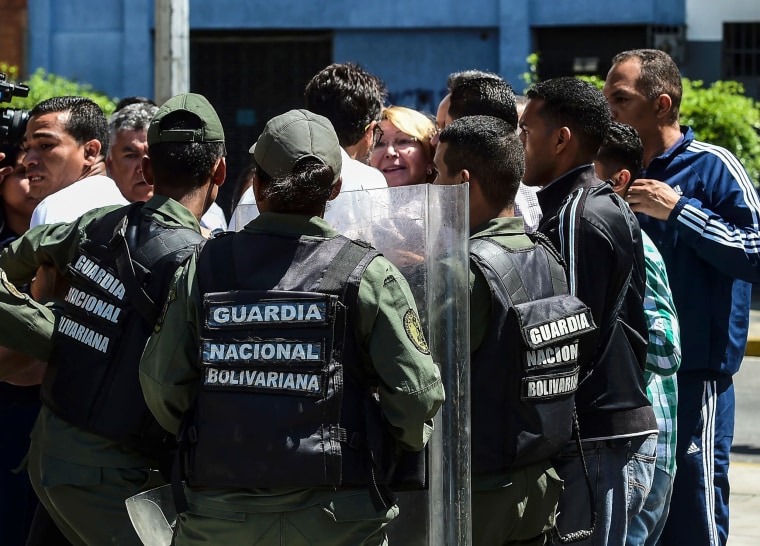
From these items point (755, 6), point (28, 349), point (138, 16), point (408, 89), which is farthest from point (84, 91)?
point (28, 349)

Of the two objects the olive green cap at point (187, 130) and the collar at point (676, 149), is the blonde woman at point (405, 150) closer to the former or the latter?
the collar at point (676, 149)

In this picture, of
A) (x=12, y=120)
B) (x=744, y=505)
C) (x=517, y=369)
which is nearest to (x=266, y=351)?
(x=517, y=369)

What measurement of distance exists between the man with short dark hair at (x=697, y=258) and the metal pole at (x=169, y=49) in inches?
226

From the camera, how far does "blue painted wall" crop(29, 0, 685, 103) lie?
1802 cm

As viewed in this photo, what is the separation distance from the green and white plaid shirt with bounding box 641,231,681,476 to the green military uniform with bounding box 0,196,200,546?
151cm

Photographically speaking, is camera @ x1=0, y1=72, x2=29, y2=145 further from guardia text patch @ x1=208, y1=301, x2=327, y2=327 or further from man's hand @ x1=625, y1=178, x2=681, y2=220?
man's hand @ x1=625, y1=178, x2=681, y2=220

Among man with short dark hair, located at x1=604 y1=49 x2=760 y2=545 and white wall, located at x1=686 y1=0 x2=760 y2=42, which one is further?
white wall, located at x1=686 y1=0 x2=760 y2=42

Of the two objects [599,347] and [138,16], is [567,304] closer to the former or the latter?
[599,347]

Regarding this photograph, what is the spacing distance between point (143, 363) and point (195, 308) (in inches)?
7.9

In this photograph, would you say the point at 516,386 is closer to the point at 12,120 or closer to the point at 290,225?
the point at 290,225

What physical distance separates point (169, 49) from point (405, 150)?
17.1 ft

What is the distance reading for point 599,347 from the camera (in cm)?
356

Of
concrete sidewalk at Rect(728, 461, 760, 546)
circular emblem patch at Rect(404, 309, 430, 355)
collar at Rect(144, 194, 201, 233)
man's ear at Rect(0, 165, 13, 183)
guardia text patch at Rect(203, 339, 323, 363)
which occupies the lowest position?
concrete sidewalk at Rect(728, 461, 760, 546)

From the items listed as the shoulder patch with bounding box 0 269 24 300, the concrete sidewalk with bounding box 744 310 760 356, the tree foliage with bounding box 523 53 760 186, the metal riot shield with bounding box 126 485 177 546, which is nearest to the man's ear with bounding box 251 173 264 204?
the metal riot shield with bounding box 126 485 177 546
